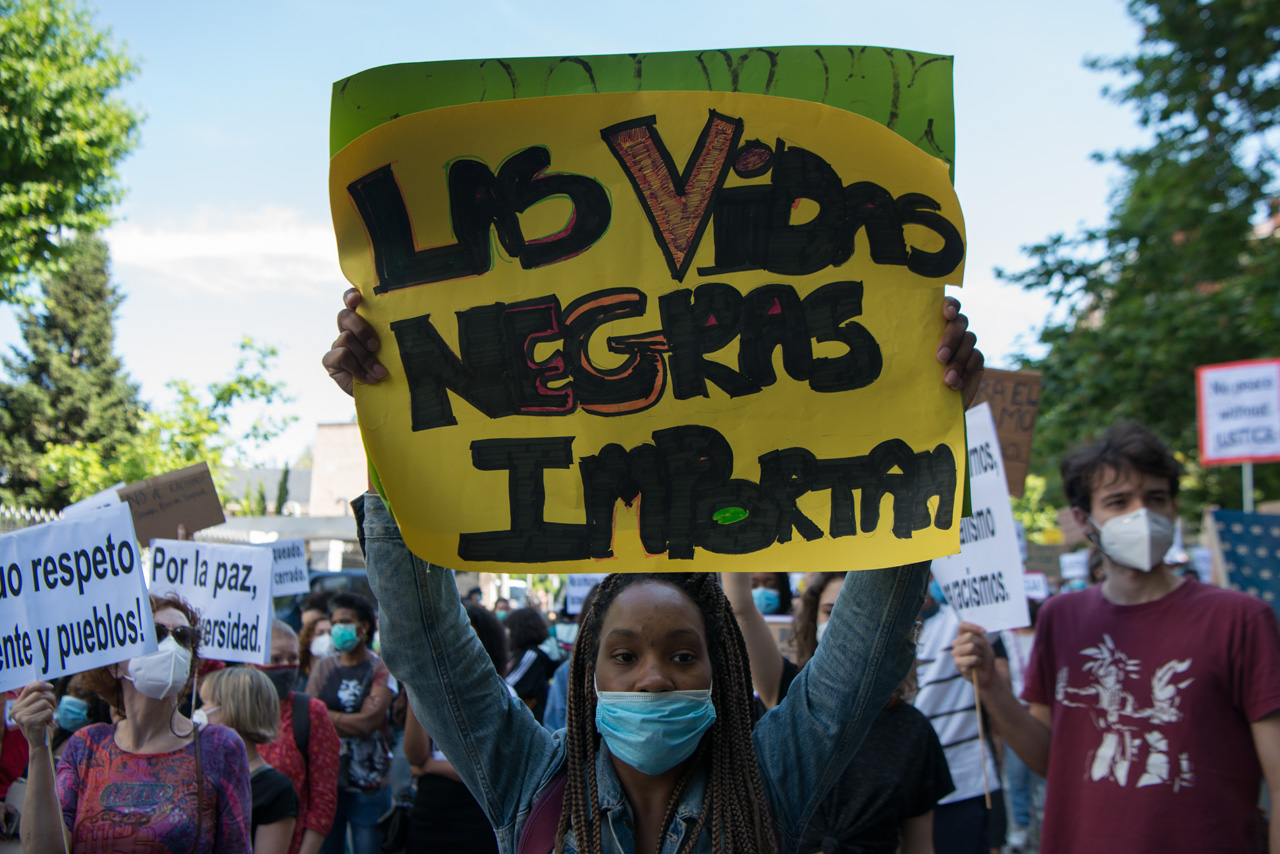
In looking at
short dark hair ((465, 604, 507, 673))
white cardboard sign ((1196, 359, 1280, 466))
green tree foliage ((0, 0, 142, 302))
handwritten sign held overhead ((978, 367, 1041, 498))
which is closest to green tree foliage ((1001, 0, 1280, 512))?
white cardboard sign ((1196, 359, 1280, 466))

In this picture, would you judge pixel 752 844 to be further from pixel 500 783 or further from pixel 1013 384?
pixel 1013 384

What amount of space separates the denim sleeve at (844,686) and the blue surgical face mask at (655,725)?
19 centimetres

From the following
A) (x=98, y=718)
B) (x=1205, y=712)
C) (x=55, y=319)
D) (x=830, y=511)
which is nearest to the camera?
(x=830, y=511)

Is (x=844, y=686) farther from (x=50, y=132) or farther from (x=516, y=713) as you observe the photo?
(x=50, y=132)

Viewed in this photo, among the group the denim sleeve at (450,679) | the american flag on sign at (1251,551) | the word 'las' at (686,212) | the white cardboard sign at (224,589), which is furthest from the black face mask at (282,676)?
the american flag on sign at (1251,551)

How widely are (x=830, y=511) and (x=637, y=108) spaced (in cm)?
85

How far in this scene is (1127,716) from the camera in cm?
278

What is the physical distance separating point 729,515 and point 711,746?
51 centimetres

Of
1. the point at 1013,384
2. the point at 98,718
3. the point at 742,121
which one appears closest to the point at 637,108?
the point at 742,121

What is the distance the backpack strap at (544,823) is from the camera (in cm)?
180

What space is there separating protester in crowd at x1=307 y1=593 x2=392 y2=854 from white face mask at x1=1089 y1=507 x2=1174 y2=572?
4509 millimetres

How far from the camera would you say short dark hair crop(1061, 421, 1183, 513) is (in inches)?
123

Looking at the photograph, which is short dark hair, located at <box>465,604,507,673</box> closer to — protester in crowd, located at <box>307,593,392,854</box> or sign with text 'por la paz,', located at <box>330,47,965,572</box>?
protester in crowd, located at <box>307,593,392,854</box>

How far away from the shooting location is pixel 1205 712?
2.67m
